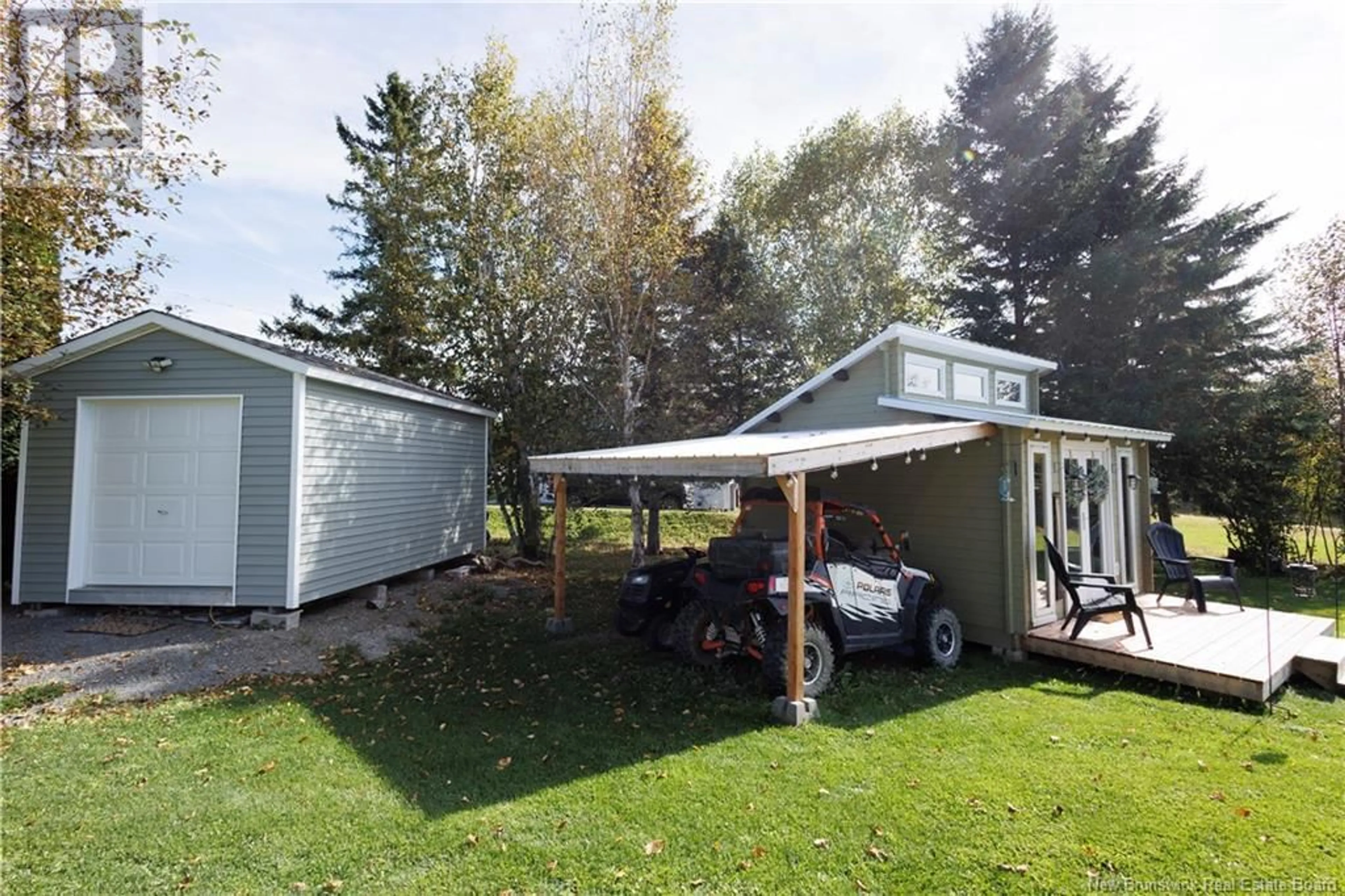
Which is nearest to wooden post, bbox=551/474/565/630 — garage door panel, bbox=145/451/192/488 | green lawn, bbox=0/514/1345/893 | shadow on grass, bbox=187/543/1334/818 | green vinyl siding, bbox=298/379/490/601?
shadow on grass, bbox=187/543/1334/818

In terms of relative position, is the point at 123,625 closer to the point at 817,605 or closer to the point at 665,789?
the point at 665,789

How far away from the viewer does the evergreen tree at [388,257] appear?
13.1 meters

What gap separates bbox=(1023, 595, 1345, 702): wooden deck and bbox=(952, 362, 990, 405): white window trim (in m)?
3.88

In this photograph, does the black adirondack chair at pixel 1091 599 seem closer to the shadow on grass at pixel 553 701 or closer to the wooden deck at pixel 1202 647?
the wooden deck at pixel 1202 647

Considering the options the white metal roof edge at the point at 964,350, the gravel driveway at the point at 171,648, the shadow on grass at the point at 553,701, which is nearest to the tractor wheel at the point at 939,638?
the shadow on grass at the point at 553,701

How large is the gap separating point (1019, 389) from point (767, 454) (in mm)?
8593

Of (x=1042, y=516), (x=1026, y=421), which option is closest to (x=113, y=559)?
(x=1026, y=421)

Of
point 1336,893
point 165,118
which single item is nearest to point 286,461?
point 165,118

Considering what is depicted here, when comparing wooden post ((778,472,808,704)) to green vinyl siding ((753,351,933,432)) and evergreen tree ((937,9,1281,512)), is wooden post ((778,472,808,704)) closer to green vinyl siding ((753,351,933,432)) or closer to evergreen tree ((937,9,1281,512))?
green vinyl siding ((753,351,933,432))

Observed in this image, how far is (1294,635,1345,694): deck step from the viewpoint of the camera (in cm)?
546

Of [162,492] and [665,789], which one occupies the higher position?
[162,492]

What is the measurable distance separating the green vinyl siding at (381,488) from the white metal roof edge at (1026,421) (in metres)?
6.81

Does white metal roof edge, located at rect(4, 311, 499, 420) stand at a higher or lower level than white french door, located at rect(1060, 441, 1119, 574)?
higher

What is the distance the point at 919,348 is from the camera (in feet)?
30.2
